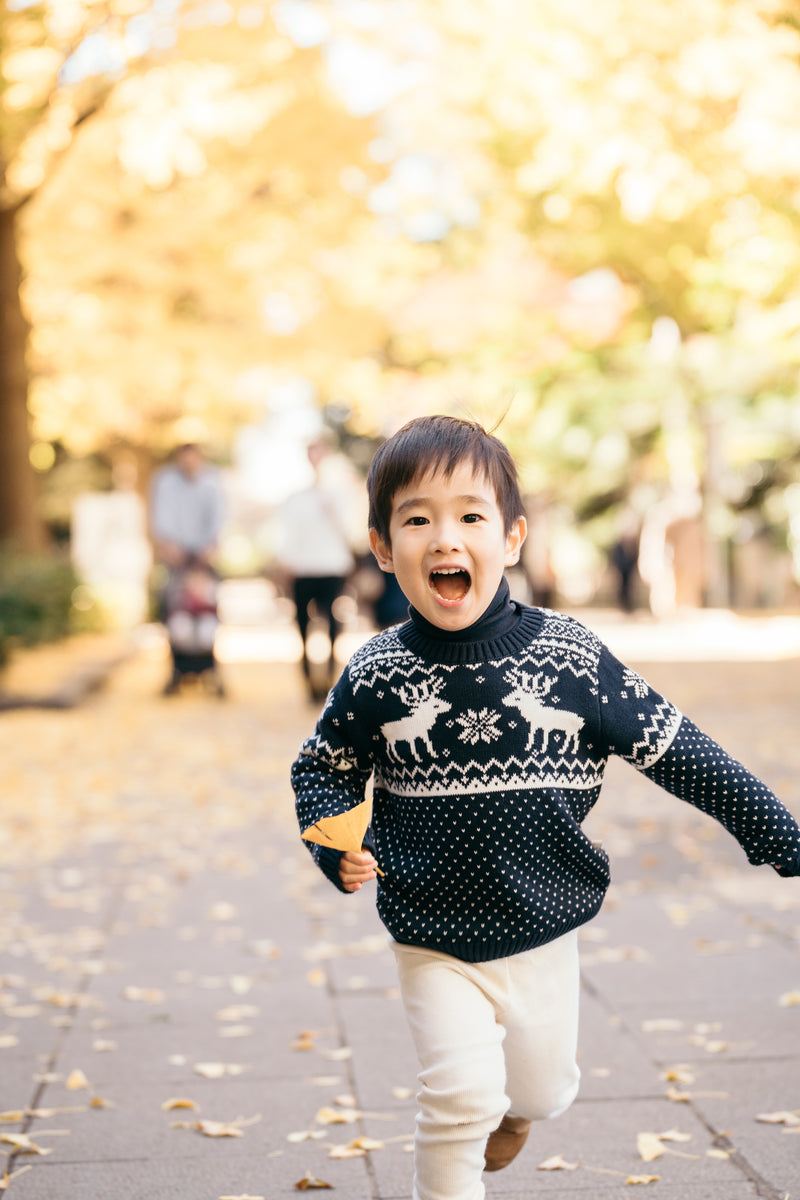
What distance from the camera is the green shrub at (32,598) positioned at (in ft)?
46.1

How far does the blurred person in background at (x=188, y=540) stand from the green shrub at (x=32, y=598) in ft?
4.79

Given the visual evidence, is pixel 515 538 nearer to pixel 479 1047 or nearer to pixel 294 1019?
pixel 479 1047

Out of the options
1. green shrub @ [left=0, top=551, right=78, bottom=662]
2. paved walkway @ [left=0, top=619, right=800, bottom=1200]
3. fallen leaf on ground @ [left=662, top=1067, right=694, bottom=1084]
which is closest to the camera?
paved walkway @ [left=0, top=619, right=800, bottom=1200]

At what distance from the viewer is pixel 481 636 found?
2.60 meters

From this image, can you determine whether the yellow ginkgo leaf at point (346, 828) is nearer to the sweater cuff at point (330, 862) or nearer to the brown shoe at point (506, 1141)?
the sweater cuff at point (330, 862)

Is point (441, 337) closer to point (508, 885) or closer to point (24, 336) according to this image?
point (24, 336)

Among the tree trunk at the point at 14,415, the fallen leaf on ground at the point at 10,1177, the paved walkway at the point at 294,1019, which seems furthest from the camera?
the tree trunk at the point at 14,415

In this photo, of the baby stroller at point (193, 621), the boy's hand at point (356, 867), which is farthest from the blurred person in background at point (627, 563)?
the boy's hand at point (356, 867)

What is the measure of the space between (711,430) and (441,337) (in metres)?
4.64

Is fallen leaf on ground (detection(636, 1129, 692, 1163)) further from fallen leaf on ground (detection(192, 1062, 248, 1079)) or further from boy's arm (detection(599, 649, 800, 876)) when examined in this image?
fallen leaf on ground (detection(192, 1062, 248, 1079))

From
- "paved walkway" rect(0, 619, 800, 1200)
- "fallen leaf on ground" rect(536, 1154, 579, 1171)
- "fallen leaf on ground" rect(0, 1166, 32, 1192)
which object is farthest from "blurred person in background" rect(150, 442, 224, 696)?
"fallen leaf on ground" rect(536, 1154, 579, 1171)

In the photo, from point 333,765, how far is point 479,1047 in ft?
1.76

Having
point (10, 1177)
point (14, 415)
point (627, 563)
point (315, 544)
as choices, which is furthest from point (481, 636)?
point (627, 563)

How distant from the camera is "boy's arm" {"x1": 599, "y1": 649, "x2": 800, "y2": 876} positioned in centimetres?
256
